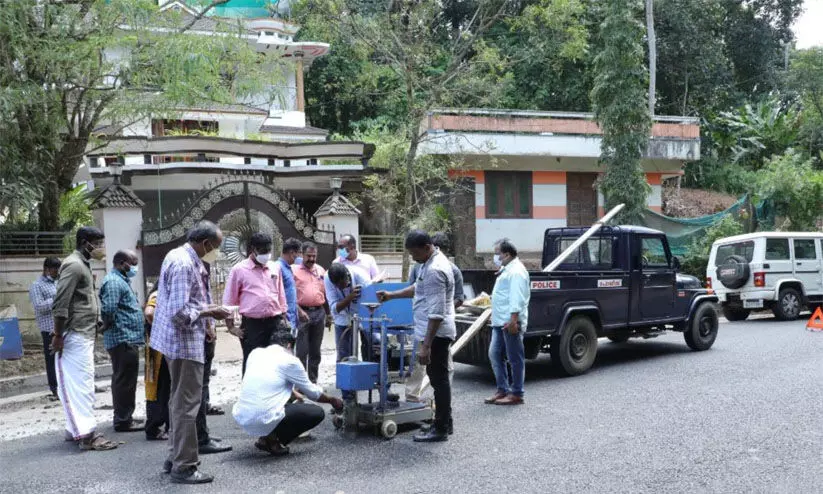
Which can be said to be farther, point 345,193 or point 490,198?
point 490,198

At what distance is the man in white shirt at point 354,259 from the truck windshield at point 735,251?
33.8ft

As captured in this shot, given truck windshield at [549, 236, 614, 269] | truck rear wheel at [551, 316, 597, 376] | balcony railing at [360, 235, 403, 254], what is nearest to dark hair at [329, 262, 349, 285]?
truck rear wheel at [551, 316, 597, 376]

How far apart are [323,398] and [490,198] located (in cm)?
1568

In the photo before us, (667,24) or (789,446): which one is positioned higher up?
(667,24)

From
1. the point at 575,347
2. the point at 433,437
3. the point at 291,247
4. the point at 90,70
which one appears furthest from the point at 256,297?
the point at 90,70

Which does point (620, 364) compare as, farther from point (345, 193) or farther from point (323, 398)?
point (345, 193)

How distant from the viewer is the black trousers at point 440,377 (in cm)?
616

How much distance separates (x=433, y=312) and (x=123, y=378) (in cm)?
306

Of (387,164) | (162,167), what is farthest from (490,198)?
(162,167)

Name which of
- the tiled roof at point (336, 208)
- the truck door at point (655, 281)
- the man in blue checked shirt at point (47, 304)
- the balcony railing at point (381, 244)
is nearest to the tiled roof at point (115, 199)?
the tiled roof at point (336, 208)

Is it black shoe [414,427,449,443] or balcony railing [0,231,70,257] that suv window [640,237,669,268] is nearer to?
black shoe [414,427,449,443]

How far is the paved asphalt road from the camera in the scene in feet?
16.9

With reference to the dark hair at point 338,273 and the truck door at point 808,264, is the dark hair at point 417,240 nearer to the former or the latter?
the dark hair at point 338,273

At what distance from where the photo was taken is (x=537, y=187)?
71.2 feet
